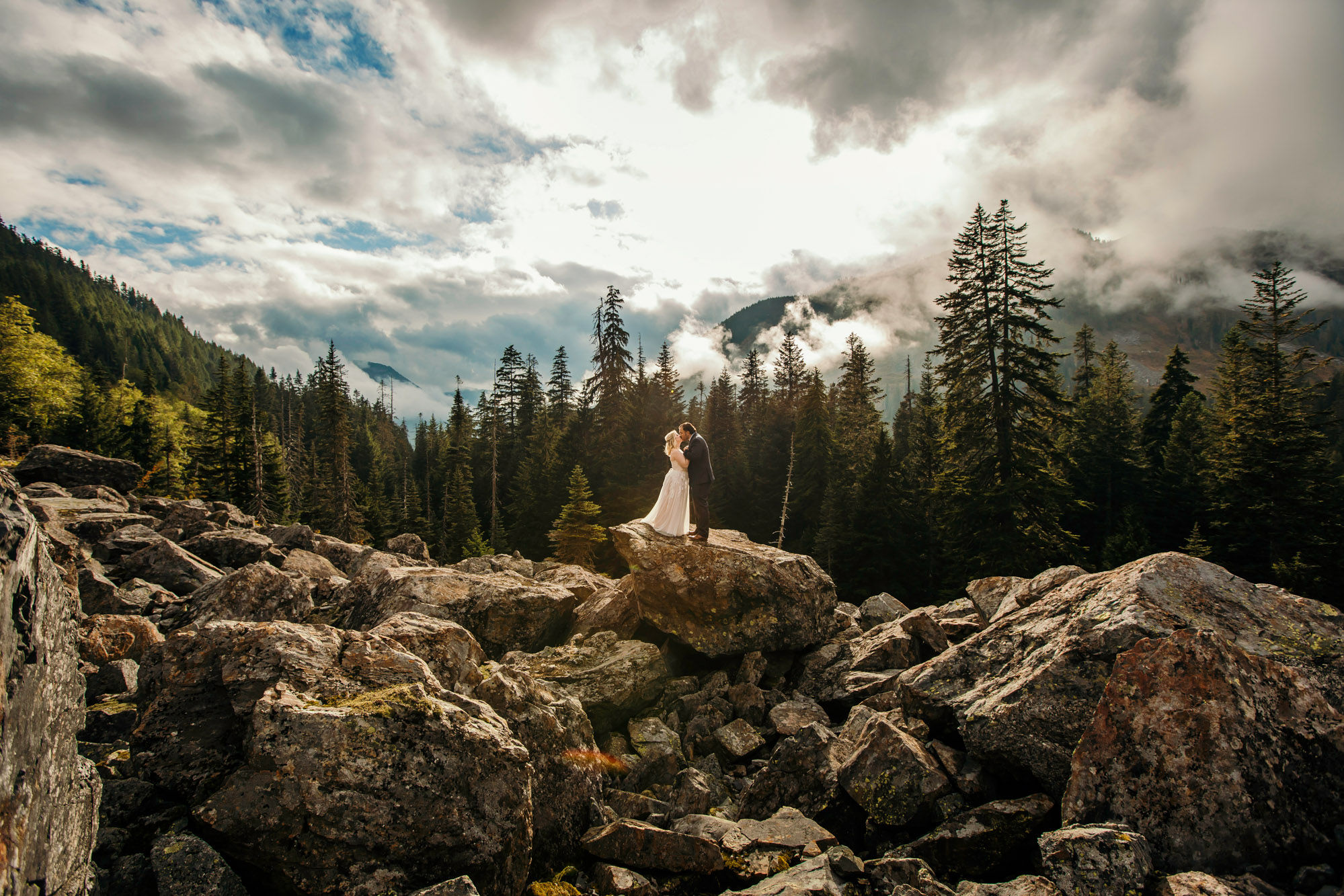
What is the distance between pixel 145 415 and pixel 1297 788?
87.1 meters

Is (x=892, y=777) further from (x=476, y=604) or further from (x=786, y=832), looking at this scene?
(x=476, y=604)

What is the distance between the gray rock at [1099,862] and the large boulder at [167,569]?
19006 mm

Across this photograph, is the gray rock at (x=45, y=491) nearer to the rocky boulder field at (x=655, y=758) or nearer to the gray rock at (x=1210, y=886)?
the rocky boulder field at (x=655, y=758)

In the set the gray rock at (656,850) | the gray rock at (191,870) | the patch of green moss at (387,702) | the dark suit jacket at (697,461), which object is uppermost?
the dark suit jacket at (697,461)

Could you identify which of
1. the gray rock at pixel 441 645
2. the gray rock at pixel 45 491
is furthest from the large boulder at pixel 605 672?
the gray rock at pixel 45 491

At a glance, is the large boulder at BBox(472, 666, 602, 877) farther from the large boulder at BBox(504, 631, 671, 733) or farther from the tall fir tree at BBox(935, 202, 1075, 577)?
the tall fir tree at BBox(935, 202, 1075, 577)

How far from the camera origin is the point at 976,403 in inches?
1072

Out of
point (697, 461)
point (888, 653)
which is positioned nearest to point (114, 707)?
point (697, 461)

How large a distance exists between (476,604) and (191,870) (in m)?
8.16

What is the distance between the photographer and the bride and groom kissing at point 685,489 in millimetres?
14633

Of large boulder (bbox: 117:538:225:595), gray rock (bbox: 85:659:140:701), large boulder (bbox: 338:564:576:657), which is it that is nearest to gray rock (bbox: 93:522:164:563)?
large boulder (bbox: 117:538:225:595)

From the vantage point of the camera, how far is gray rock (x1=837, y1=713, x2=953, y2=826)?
24.1ft

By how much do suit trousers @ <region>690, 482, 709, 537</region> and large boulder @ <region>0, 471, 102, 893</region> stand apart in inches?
454

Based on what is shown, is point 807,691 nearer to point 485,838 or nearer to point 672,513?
point 672,513
